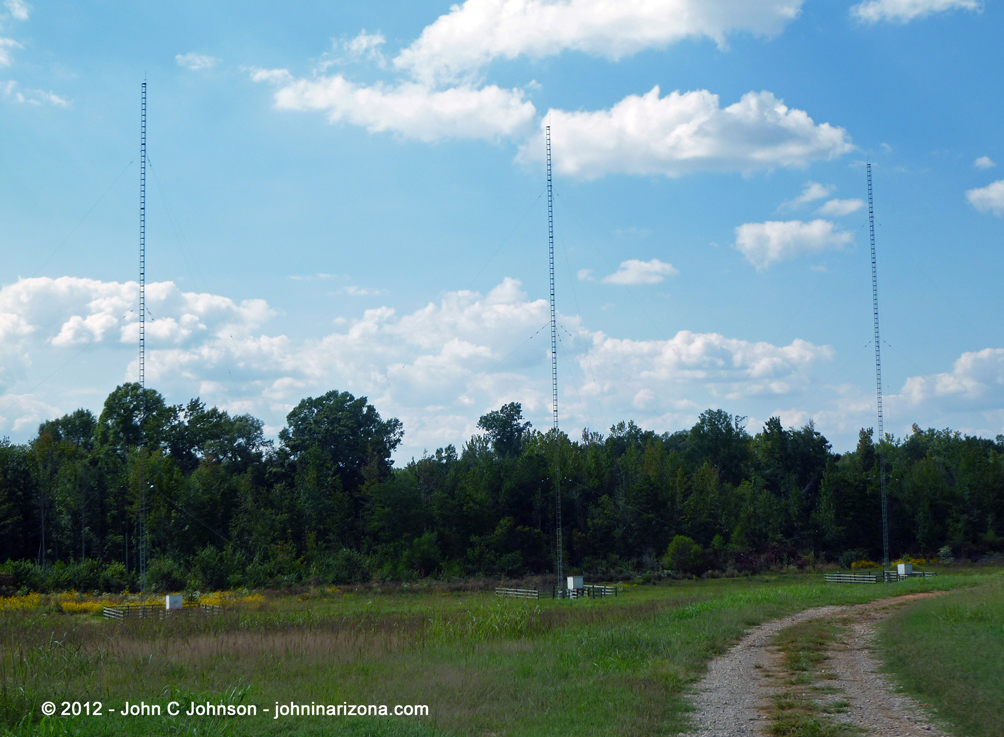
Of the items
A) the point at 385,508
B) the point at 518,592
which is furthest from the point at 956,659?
the point at 385,508

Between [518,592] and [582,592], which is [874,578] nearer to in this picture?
[582,592]

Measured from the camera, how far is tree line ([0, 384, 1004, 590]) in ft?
190

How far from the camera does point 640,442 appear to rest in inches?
4540

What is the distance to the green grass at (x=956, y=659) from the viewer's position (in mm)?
10633

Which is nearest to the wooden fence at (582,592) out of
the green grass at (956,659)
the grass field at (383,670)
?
the grass field at (383,670)

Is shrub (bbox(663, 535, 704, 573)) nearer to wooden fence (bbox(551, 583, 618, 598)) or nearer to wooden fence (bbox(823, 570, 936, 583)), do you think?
wooden fence (bbox(823, 570, 936, 583))

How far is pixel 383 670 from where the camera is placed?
574 inches

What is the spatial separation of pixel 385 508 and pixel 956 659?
51426 millimetres

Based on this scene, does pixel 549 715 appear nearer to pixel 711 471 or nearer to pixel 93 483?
pixel 93 483

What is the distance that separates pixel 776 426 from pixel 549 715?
260 feet

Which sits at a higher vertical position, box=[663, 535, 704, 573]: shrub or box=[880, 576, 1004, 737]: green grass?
box=[880, 576, 1004, 737]: green grass

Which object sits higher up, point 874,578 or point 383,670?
point 383,670

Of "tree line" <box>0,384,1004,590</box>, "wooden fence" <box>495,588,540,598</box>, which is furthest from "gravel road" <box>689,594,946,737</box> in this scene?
"tree line" <box>0,384,1004,590</box>

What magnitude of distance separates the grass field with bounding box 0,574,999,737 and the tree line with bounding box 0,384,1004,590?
104ft
